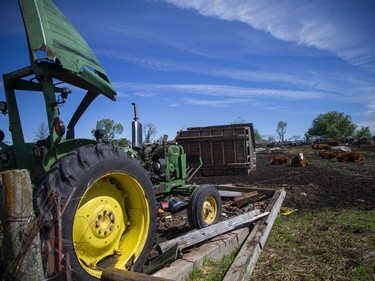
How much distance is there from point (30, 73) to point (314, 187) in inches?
347

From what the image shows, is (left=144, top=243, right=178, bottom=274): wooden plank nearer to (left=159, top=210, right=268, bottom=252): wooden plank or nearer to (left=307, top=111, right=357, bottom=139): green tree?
(left=159, top=210, right=268, bottom=252): wooden plank

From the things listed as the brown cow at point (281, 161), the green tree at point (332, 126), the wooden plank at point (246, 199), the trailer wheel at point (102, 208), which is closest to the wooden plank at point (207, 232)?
the trailer wheel at point (102, 208)

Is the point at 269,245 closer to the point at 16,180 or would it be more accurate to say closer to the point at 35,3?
the point at 16,180

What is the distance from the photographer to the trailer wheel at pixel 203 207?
16.5ft

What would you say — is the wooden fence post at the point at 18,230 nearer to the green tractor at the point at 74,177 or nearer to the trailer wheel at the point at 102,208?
the green tractor at the point at 74,177

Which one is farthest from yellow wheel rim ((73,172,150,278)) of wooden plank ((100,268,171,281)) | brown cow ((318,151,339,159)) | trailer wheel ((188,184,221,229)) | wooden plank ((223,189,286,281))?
brown cow ((318,151,339,159))

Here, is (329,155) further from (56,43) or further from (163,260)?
(56,43)

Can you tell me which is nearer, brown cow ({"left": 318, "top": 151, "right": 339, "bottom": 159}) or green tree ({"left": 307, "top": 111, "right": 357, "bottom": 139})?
brown cow ({"left": 318, "top": 151, "right": 339, "bottom": 159})

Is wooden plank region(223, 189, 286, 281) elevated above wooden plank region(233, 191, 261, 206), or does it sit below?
below

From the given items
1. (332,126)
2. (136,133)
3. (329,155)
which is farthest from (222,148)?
(332,126)

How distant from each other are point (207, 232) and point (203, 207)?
962 mm

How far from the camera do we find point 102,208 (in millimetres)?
3254

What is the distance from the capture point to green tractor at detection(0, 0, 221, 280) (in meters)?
2.58

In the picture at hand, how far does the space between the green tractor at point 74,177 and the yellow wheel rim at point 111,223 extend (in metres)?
0.01
